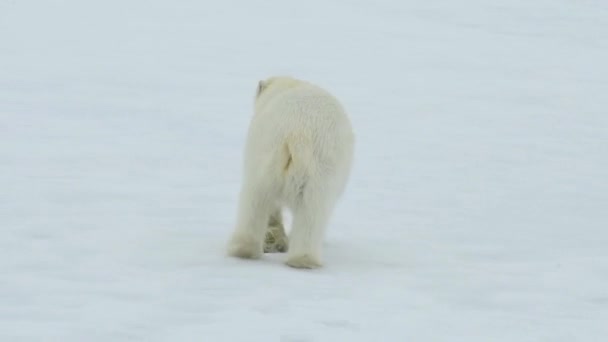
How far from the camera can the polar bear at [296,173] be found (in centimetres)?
632

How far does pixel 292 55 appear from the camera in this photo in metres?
15.7

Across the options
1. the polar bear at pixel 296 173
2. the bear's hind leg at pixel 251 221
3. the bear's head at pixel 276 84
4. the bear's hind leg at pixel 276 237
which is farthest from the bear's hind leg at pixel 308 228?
the bear's head at pixel 276 84

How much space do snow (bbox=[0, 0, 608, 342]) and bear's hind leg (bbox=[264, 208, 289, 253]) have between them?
0.31m

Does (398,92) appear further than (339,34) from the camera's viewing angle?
No

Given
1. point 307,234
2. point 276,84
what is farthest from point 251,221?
point 276,84

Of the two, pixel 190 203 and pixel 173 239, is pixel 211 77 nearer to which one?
pixel 190 203

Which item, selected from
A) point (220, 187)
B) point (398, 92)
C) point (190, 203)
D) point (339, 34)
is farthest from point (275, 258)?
point (339, 34)

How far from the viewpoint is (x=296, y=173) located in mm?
6293

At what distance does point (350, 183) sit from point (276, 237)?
271 cm

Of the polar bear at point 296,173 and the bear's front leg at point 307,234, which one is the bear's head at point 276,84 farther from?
the bear's front leg at point 307,234

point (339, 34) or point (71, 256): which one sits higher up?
point (339, 34)

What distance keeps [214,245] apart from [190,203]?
4.91 ft

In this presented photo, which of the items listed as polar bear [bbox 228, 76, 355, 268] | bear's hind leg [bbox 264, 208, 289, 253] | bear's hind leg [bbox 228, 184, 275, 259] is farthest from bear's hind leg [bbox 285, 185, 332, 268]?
bear's hind leg [bbox 264, 208, 289, 253]

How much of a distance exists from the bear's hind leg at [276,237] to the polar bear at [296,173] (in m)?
0.38
